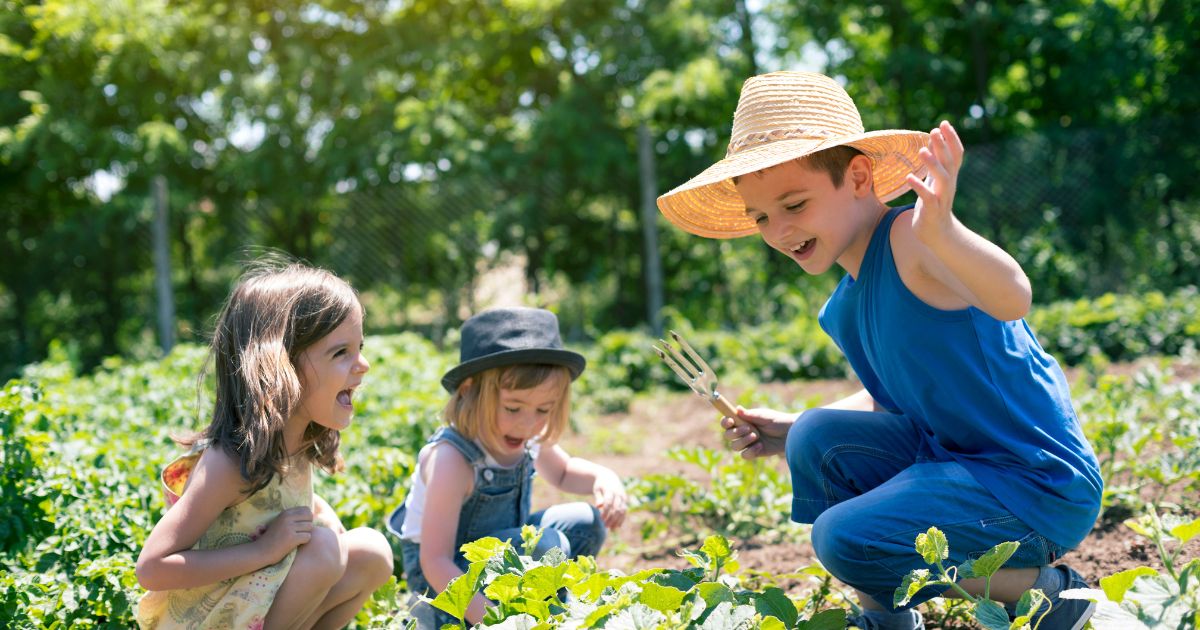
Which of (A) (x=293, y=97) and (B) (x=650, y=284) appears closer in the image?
(B) (x=650, y=284)

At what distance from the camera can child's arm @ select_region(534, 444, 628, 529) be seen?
279 centimetres

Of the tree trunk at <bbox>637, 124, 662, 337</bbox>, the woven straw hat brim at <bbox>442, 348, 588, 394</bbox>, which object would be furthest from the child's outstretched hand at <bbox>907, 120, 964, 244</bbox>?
the tree trunk at <bbox>637, 124, 662, 337</bbox>

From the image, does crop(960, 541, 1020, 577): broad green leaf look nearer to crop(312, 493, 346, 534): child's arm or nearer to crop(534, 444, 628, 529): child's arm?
crop(534, 444, 628, 529): child's arm

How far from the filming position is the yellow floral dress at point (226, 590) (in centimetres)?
211

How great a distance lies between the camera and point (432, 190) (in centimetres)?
980

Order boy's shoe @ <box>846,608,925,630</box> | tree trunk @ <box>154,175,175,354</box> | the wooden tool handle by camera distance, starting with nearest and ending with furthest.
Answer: boy's shoe @ <box>846,608,925,630</box>
the wooden tool handle
tree trunk @ <box>154,175,175,354</box>

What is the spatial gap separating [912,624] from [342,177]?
28.6 ft

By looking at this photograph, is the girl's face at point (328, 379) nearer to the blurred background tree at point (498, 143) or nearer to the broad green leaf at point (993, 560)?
the broad green leaf at point (993, 560)

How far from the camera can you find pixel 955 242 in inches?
72.1

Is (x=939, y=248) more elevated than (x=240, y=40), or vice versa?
(x=240, y=40)

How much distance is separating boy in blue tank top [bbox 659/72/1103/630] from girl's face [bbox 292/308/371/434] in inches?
36.9

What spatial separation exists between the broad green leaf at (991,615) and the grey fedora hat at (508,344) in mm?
1291

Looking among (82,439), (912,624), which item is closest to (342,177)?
(82,439)

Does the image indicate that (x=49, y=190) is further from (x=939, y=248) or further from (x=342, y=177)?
(x=939, y=248)
